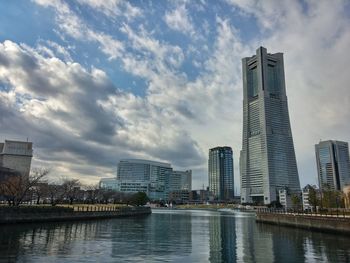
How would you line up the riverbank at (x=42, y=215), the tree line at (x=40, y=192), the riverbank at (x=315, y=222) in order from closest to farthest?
the riverbank at (x=315, y=222) → the riverbank at (x=42, y=215) → the tree line at (x=40, y=192)

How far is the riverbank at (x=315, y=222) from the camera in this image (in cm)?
5688

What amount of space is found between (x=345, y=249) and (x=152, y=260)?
2504 cm

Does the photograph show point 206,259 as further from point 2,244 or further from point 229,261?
point 2,244

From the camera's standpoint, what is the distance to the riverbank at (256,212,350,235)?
56.9 metres

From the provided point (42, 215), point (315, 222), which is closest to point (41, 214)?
point (42, 215)

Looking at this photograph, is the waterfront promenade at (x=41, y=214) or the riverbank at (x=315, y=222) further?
the waterfront promenade at (x=41, y=214)

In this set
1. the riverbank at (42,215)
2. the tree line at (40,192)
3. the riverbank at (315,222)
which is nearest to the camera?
the riverbank at (315,222)

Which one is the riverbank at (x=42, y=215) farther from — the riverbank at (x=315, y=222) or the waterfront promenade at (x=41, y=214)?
the riverbank at (x=315, y=222)

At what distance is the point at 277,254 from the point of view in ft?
117

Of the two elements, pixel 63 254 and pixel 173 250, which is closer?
pixel 63 254

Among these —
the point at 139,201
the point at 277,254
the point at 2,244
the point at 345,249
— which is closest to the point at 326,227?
the point at 345,249

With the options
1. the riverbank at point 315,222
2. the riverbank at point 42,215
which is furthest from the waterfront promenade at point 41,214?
the riverbank at point 315,222

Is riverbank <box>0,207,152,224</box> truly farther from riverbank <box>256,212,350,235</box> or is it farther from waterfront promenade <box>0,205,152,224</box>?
riverbank <box>256,212,350,235</box>

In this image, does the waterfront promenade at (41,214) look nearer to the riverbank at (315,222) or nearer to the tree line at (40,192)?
the tree line at (40,192)
